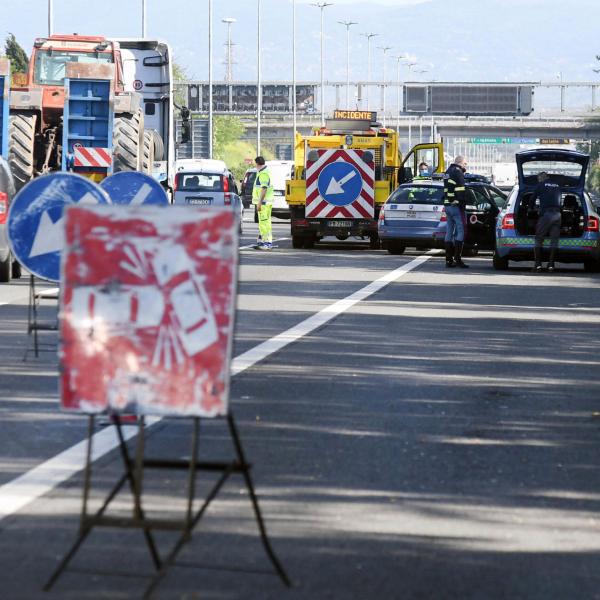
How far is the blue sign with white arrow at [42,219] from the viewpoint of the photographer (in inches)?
537

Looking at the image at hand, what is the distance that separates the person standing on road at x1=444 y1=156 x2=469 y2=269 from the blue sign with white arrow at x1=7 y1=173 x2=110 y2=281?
17584 mm

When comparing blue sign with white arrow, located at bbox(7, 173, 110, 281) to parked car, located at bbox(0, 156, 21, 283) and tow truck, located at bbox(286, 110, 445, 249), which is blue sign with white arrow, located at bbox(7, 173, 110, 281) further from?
tow truck, located at bbox(286, 110, 445, 249)

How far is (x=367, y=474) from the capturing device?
9391 millimetres

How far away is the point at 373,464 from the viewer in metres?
9.71

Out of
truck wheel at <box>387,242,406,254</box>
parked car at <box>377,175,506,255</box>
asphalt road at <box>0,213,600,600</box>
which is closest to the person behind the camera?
asphalt road at <box>0,213,600,600</box>

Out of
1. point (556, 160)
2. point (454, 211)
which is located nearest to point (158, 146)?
point (454, 211)

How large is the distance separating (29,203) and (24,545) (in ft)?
21.4

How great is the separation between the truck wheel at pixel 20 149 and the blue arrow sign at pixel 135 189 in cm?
1485

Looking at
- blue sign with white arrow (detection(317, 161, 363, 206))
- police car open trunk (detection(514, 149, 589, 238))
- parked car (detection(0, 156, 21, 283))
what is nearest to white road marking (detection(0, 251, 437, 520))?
parked car (detection(0, 156, 21, 283))

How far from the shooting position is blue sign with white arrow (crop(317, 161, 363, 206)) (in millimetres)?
38875

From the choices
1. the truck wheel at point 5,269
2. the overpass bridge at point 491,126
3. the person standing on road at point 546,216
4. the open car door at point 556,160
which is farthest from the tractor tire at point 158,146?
the overpass bridge at point 491,126

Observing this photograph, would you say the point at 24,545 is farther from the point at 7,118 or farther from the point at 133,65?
the point at 133,65

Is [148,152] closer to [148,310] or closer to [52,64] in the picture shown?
[52,64]

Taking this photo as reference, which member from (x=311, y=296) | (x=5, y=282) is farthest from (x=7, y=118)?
(x=311, y=296)
